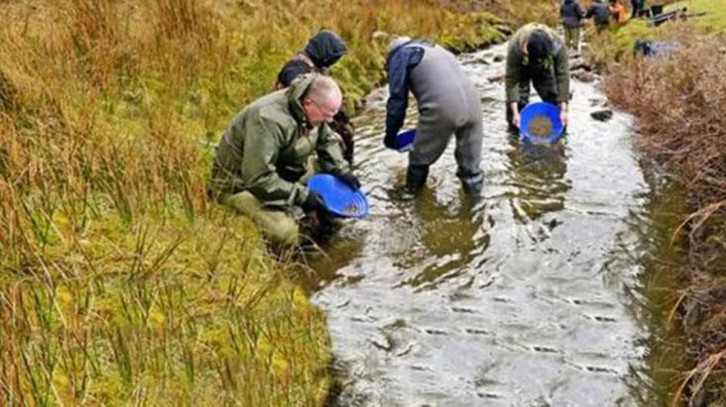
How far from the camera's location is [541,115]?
29.5 ft

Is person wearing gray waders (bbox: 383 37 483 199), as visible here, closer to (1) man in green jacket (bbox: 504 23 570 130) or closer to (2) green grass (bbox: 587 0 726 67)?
(1) man in green jacket (bbox: 504 23 570 130)

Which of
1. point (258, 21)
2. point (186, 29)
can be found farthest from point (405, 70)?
point (258, 21)

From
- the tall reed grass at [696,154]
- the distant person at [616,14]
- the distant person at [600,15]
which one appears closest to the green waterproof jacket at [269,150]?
the tall reed grass at [696,154]

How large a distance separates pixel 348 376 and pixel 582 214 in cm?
348

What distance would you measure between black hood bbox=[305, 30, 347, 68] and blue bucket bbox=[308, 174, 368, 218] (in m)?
1.34

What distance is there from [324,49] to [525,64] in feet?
9.48

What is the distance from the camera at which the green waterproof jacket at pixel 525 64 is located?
345 inches

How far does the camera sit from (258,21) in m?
10.8

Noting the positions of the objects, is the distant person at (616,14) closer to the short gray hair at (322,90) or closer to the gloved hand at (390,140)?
the gloved hand at (390,140)

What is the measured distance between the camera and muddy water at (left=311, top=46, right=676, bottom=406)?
14.7ft

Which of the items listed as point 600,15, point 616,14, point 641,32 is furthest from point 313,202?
point 616,14

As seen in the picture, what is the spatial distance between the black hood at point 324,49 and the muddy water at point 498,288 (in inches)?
54.7

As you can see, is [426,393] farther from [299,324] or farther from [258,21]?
[258,21]

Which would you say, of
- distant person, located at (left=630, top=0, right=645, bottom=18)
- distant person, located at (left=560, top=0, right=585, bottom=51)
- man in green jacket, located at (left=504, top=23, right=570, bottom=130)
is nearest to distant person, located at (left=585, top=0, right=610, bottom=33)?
distant person, located at (left=560, top=0, right=585, bottom=51)
